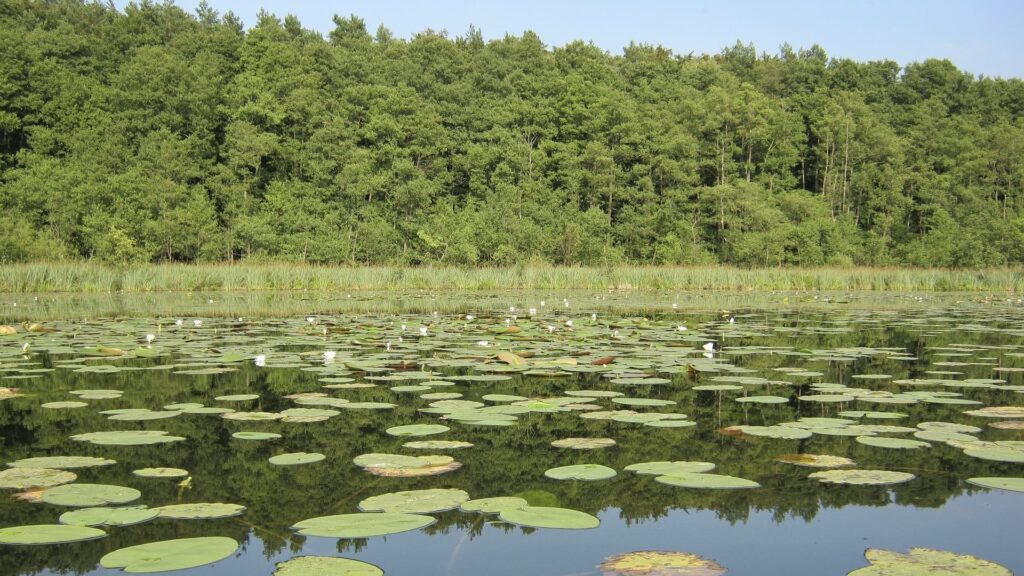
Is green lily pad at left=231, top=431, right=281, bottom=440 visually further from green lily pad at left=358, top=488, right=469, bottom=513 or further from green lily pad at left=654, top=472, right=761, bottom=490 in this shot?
green lily pad at left=654, top=472, right=761, bottom=490

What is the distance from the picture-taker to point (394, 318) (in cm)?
1172

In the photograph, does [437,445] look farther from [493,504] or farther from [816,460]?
[816,460]

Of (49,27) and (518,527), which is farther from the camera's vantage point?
(49,27)

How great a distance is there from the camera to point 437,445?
145 inches

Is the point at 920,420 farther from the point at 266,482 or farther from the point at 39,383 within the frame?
the point at 39,383

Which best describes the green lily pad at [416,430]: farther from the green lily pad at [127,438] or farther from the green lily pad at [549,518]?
the green lily pad at [549,518]

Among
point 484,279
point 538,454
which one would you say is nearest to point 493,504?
point 538,454

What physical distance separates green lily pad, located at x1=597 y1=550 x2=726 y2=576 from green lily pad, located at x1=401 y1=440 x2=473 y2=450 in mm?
1415

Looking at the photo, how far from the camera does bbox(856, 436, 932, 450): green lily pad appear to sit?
366 cm

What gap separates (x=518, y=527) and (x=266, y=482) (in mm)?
1055

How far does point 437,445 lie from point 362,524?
1165mm

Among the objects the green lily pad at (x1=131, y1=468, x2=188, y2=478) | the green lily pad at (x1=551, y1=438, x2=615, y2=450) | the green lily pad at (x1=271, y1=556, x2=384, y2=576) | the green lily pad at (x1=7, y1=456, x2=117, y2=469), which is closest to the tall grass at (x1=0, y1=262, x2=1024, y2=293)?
the green lily pad at (x1=7, y1=456, x2=117, y2=469)

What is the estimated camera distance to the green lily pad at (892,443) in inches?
144

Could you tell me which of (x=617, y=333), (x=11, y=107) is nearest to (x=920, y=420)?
(x=617, y=333)
